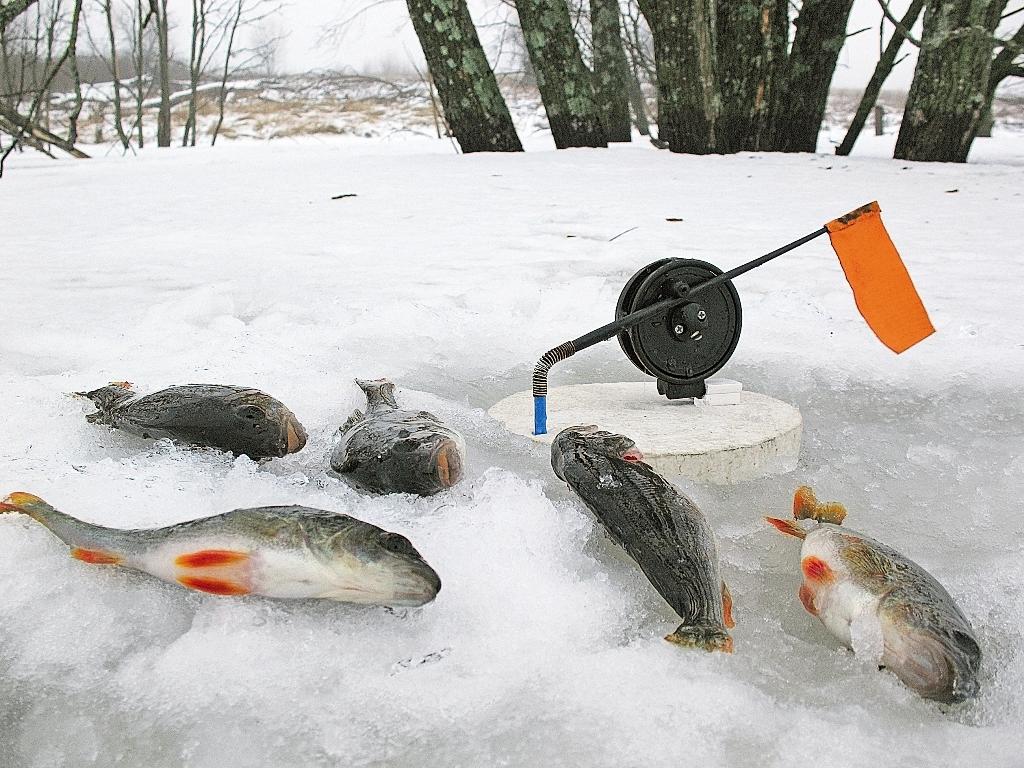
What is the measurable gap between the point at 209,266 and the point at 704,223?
2.87 metres

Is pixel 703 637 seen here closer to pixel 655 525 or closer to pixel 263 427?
pixel 655 525

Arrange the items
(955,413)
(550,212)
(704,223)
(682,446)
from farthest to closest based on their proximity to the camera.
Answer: (550,212) → (704,223) → (955,413) → (682,446)

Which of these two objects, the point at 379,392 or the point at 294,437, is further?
the point at 379,392

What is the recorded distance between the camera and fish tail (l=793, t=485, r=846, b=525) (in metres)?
1.97

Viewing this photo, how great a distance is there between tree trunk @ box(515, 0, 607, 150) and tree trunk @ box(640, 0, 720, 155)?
0.77 metres

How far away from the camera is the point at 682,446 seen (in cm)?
236

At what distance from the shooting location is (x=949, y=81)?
7148 mm

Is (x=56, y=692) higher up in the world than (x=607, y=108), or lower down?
lower down

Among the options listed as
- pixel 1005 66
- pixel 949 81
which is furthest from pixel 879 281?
pixel 1005 66

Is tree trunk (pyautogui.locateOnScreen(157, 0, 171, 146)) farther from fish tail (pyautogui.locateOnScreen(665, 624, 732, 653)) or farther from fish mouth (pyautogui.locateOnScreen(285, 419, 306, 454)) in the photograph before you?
fish tail (pyautogui.locateOnScreen(665, 624, 732, 653))

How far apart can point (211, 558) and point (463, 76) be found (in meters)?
7.33

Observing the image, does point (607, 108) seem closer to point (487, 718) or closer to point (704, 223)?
point (704, 223)

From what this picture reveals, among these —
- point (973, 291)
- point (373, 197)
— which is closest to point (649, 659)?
point (973, 291)

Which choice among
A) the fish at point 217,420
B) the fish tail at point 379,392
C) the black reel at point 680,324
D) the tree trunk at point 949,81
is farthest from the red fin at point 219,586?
the tree trunk at point 949,81
